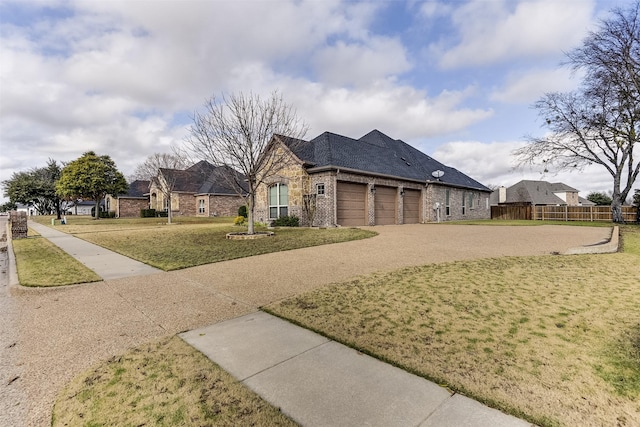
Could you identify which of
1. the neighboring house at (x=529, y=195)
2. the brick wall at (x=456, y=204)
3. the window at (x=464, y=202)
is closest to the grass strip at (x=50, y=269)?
the brick wall at (x=456, y=204)

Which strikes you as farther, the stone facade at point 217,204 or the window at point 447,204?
the stone facade at point 217,204

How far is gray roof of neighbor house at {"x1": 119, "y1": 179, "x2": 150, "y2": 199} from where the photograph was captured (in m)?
39.6

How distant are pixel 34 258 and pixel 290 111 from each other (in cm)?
1032

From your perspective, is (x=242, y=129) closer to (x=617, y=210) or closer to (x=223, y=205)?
(x=223, y=205)

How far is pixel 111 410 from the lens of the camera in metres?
2.25

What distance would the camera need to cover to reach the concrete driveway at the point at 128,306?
9.03 ft

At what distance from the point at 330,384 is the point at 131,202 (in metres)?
44.4

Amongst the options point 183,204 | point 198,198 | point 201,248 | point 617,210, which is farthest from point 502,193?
point 201,248

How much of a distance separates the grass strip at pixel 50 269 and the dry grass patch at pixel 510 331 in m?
4.74

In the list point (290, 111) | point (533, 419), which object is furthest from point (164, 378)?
point (290, 111)

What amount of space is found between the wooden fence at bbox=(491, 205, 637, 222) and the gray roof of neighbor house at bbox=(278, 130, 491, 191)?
627 cm

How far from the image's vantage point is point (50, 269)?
23.0 ft

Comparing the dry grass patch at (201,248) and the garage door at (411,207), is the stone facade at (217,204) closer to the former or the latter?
the garage door at (411,207)

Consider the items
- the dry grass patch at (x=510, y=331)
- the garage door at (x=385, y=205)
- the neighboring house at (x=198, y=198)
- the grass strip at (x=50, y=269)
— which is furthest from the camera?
the neighboring house at (x=198, y=198)
